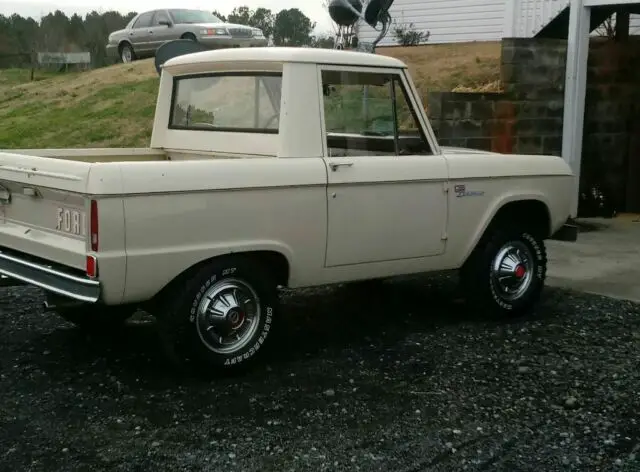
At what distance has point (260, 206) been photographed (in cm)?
479

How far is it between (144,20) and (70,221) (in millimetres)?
18554

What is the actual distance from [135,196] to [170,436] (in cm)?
119

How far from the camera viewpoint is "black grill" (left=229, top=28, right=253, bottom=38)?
67.1 ft

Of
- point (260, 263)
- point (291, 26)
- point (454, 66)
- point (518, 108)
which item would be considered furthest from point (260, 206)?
point (291, 26)

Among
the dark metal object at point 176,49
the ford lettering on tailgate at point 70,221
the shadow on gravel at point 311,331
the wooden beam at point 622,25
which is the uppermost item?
the wooden beam at point 622,25

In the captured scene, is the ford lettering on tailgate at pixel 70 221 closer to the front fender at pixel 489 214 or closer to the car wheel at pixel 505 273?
the front fender at pixel 489 214

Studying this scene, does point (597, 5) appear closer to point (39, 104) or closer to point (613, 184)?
point (613, 184)

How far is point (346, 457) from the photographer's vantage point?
154 inches

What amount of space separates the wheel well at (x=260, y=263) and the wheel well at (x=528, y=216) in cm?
182

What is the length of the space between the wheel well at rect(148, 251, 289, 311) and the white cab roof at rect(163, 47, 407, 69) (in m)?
1.16

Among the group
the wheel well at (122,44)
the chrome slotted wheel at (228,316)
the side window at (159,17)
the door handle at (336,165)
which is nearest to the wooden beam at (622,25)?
the door handle at (336,165)

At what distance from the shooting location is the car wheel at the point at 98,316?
18.4 feet

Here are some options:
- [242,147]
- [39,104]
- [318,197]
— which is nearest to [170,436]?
[318,197]

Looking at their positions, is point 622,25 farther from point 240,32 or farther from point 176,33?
point 176,33
